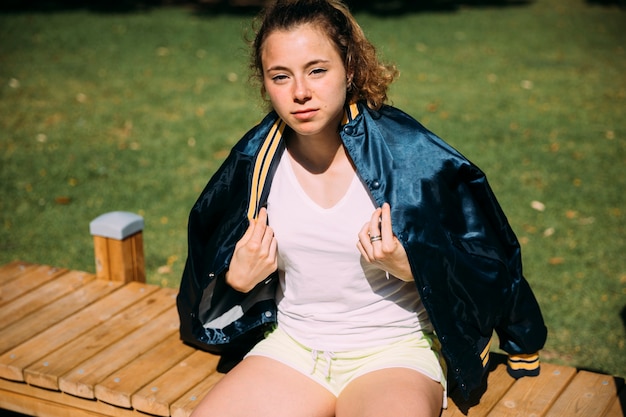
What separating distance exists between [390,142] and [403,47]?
924 cm

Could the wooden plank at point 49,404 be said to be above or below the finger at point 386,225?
below

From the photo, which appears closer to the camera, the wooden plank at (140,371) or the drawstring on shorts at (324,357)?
the drawstring on shorts at (324,357)

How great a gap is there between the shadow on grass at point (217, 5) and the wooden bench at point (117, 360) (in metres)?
11.5

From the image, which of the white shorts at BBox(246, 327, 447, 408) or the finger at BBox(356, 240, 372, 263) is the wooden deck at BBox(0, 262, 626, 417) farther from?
the finger at BBox(356, 240, 372, 263)

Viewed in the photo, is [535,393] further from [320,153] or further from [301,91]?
[301,91]

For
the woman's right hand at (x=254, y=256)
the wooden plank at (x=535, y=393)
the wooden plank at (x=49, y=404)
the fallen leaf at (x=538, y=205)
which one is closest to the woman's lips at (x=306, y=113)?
the woman's right hand at (x=254, y=256)

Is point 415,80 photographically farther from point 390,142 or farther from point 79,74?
point 390,142

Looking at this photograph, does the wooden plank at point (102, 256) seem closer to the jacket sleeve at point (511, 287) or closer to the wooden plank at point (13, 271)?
the wooden plank at point (13, 271)

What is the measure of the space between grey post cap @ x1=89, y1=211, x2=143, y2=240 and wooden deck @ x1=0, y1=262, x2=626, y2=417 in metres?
0.30

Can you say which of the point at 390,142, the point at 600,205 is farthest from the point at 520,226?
the point at 390,142

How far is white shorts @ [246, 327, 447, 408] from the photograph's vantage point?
272cm

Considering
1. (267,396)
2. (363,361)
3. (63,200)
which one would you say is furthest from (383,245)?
(63,200)

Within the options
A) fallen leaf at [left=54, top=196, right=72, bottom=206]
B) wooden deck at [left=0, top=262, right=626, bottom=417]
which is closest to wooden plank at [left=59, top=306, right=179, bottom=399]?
wooden deck at [left=0, top=262, right=626, bottom=417]

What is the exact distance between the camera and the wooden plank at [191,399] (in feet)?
9.94
